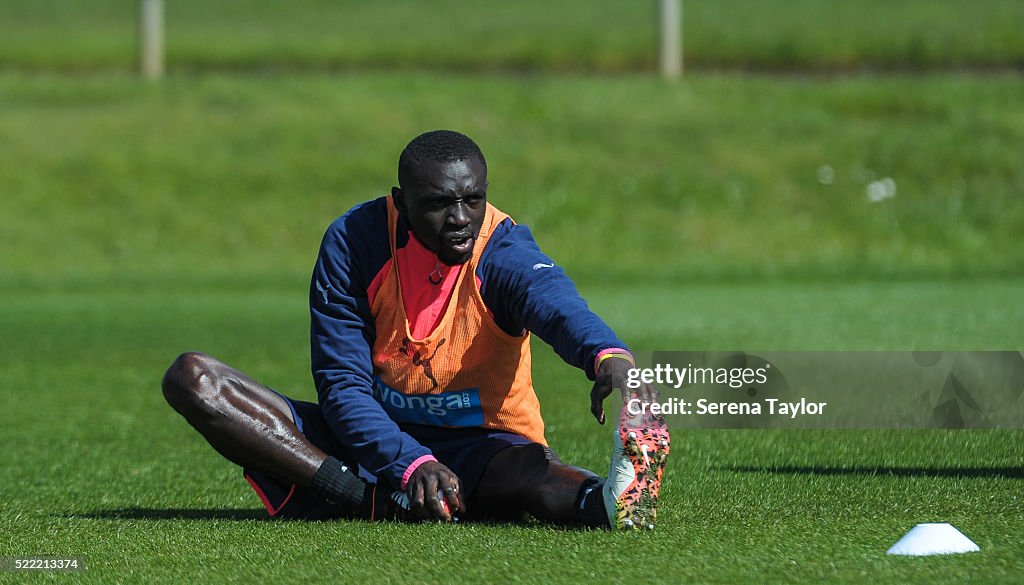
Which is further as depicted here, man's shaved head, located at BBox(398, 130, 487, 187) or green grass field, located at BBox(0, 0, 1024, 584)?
man's shaved head, located at BBox(398, 130, 487, 187)

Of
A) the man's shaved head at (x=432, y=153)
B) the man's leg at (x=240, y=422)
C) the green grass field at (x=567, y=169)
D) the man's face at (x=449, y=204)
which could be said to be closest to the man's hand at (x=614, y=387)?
the man's face at (x=449, y=204)

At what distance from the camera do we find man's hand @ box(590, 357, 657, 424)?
15.7ft

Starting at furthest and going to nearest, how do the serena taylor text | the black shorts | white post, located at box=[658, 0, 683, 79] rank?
white post, located at box=[658, 0, 683, 79] → the serena taylor text → the black shorts

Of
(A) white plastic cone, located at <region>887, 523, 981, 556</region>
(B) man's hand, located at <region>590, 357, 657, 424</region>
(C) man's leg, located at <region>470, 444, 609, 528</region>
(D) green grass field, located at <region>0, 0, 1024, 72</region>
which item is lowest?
(A) white plastic cone, located at <region>887, 523, 981, 556</region>

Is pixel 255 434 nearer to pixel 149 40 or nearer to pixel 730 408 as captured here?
pixel 730 408

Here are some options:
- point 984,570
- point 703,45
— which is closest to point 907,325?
point 984,570

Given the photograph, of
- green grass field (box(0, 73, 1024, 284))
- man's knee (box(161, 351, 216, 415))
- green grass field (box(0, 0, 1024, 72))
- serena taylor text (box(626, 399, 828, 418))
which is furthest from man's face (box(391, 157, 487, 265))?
green grass field (box(0, 0, 1024, 72))

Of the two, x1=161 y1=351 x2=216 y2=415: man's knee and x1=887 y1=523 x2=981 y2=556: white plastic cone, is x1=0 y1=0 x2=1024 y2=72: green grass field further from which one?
x1=887 y1=523 x2=981 y2=556: white plastic cone

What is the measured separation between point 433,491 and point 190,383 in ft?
3.34

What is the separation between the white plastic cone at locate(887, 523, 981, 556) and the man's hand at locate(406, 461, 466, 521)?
58.8 inches

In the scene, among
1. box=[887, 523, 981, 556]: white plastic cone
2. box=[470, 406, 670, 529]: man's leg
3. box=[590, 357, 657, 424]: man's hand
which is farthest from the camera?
box=[470, 406, 670, 529]: man's leg

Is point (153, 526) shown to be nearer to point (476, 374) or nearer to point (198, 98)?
point (476, 374)

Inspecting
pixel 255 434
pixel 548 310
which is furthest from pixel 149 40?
pixel 548 310

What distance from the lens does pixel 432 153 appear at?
532 centimetres
